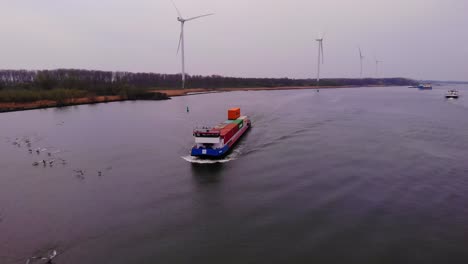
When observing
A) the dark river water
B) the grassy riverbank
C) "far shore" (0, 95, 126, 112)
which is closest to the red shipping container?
the dark river water

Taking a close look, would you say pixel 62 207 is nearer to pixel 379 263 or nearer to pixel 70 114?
pixel 379 263

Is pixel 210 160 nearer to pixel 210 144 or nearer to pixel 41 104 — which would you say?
pixel 210 144

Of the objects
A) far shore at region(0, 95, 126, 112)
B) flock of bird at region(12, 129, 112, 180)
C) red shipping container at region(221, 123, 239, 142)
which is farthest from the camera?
far shore at region(0, 95, 126, 112)

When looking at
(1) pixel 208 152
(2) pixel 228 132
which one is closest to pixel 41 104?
(2) pixel 228 132

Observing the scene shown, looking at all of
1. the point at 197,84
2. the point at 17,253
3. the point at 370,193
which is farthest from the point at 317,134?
the point at 197,84

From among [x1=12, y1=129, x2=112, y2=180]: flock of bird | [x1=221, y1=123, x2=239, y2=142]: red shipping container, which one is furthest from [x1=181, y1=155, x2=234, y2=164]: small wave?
[x1=12, y1=129, x2=112, y2=180]: flock of bird

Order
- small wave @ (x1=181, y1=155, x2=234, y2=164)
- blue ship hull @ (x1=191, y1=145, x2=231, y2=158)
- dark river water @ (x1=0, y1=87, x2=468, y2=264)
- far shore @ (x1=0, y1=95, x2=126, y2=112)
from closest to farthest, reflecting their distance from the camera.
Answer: dark river water @ (x1=0, y1=87, x2=468, y2=264) → small wave @ (x1=181, y1=155, x2=234, y2=164) → blue ship hull @ (x1=191, y1=145, x2=231, y2=158) → far shore @ (x1=0, y1=95, x2=126, y2=112)

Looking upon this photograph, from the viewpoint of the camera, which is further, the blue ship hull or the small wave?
the blue ship hull

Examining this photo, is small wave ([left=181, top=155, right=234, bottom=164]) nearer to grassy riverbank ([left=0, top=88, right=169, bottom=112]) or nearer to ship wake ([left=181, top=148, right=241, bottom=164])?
ship wake ([left=181, top=148, right=241, bottom=164])

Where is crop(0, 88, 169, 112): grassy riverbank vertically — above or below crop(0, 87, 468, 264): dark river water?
above

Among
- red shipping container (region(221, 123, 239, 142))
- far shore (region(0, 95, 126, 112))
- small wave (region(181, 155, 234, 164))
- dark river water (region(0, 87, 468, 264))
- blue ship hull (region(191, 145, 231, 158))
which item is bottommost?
dark river water (region(0, 87, 468, 264))
